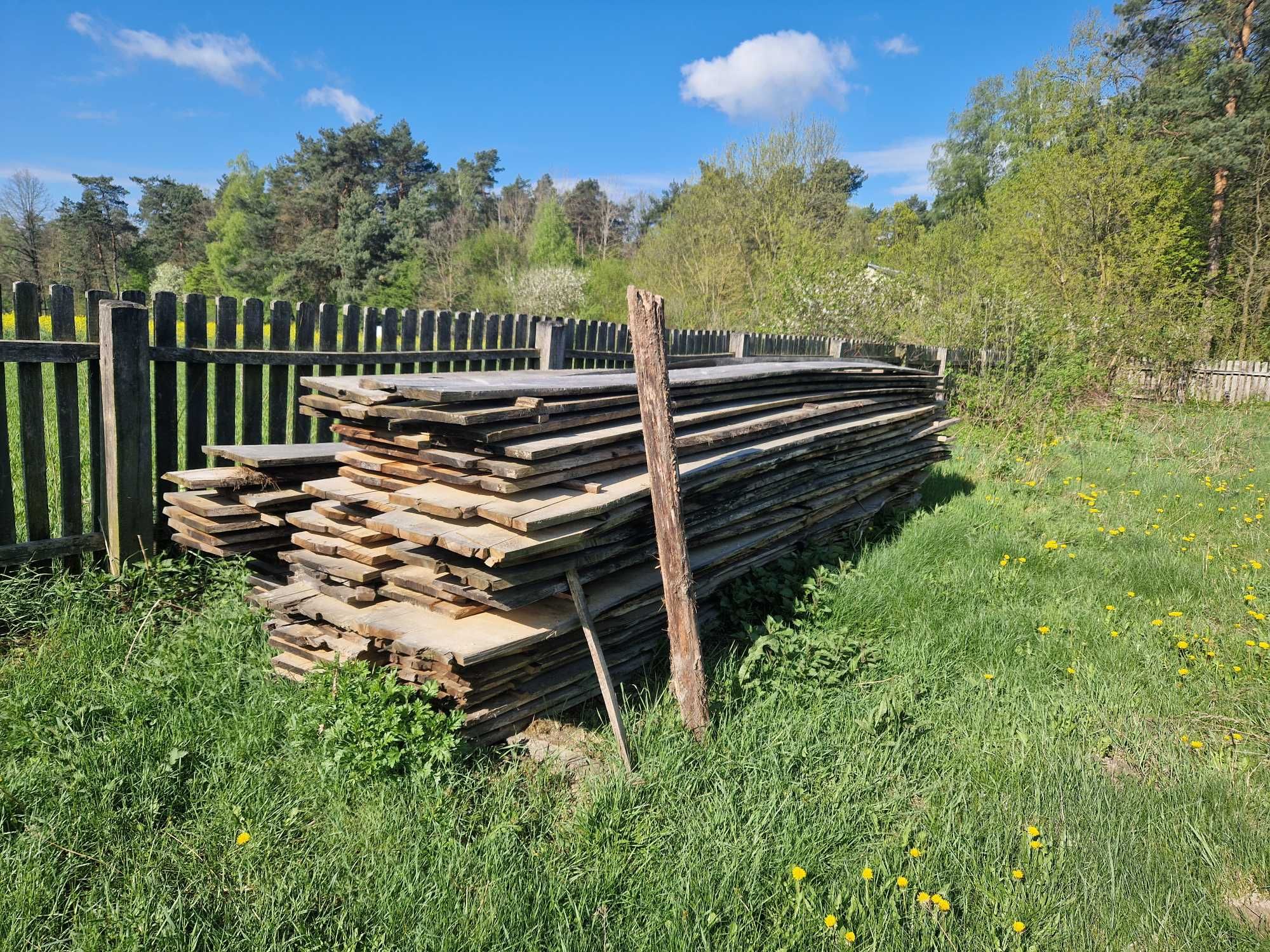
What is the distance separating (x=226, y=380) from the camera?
476 cm

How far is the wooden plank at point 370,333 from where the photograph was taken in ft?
17.9

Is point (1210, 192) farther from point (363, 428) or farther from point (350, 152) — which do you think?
point (350, 152)

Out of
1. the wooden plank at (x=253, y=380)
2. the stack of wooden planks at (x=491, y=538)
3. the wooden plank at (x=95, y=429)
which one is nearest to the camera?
the stack of wooden planks at (x=491, y=538)

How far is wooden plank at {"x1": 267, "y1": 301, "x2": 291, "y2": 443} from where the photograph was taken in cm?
497

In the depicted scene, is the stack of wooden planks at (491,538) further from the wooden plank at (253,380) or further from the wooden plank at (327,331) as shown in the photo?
the wooden plank at (327,331)

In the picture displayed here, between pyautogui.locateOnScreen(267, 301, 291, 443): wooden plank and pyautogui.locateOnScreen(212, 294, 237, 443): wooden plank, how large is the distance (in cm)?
23

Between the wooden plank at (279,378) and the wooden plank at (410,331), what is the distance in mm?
890

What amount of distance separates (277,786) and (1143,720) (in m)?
4.23

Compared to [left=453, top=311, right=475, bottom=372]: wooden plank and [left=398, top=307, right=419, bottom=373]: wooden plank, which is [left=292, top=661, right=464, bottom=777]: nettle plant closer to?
[left=398, top=307, right=419, bottom=373]: wooden plank

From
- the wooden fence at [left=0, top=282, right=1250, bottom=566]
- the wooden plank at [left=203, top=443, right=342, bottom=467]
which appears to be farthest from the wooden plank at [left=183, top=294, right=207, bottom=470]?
the wooden plank at [left=203, top=443, right=342, bottom=467]

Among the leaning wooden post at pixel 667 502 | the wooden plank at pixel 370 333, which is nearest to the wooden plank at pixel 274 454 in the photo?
the wooden plank at pixel 370 333

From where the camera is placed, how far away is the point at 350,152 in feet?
163

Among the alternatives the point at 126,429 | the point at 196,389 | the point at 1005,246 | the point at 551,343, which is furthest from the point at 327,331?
the point at 1005,246

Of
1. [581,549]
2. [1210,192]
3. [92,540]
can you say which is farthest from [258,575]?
[1210,192]
